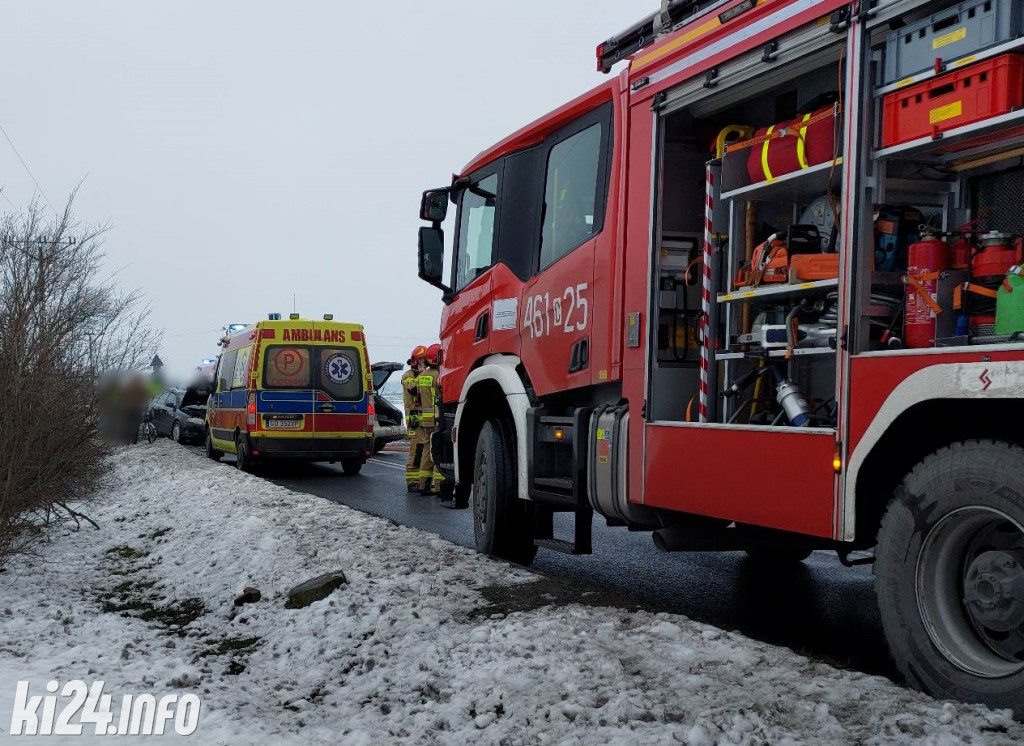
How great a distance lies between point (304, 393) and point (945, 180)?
13.4 metres

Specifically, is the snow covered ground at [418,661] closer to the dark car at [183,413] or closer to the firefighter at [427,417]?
the firefighter at [427,417]

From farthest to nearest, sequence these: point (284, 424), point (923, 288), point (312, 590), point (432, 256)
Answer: point (284, 424), point (432, 256), point (312, 590), point (923, 288)

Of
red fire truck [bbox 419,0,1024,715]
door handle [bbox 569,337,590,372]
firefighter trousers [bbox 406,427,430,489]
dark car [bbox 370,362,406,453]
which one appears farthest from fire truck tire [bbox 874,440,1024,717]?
dark car [bbox 370,362,406,453]

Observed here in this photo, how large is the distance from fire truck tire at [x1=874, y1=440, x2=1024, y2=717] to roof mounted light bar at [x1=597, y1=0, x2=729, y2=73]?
9.00 ft

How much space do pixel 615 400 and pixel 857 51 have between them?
2.60 m

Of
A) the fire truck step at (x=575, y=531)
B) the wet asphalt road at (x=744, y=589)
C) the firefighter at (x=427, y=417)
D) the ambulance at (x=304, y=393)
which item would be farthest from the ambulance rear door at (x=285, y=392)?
the fire truck step at (x=575, y=531)

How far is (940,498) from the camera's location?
3.72 metres

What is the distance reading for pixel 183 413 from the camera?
26.8m

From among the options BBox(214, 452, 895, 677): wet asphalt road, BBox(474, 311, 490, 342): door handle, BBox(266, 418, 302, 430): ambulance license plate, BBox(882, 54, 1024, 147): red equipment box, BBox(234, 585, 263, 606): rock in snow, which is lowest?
BBox(234, 585, 263, 606): rock in snow

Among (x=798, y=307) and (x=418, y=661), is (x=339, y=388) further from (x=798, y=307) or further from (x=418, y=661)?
(x=798, y=307)

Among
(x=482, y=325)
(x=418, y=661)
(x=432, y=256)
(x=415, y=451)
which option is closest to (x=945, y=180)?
(x=418, y=661)

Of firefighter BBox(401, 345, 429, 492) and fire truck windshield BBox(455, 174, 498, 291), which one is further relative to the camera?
firefighter BBox(401, 345, 429, 492)

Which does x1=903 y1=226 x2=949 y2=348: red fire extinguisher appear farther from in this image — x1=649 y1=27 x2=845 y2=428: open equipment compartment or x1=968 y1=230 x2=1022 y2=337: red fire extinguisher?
x1=649 y1=27 x2=845 y2=428: open equipment compartment

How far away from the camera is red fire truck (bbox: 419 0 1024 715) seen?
371 centimetres
